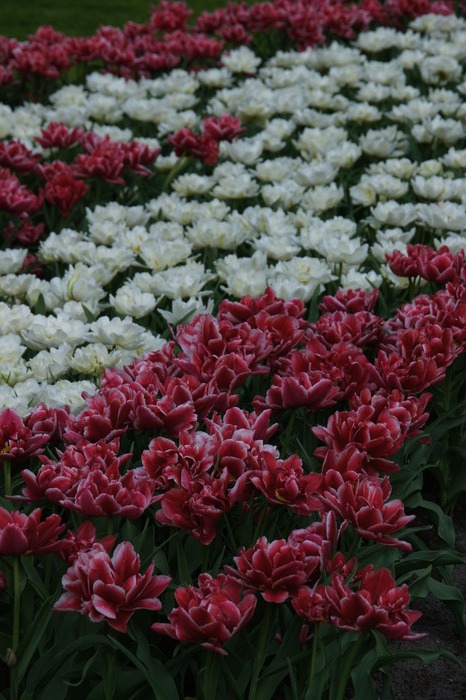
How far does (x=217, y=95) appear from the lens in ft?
19.3

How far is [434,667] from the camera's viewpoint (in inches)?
99.8

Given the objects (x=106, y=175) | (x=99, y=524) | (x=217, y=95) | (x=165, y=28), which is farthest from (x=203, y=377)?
(x=165, y=28)

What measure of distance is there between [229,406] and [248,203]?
2.10 metres

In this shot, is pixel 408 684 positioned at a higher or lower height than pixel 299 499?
lower

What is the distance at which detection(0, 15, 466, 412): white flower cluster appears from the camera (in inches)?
123

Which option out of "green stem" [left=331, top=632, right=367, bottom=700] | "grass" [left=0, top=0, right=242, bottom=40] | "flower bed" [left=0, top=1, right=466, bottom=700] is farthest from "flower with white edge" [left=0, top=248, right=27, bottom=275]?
"grass" [left=0, top=0, right=242, bottom=40]

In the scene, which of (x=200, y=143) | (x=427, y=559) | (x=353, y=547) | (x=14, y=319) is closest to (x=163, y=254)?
(x=14, y=319)

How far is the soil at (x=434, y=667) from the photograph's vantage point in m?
2.45

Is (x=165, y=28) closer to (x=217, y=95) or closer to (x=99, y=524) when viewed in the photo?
(x=217, y=95)

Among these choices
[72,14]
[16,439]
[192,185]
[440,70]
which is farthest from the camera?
[72,14]

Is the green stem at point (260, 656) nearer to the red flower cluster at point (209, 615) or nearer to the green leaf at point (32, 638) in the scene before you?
the red flower cluster at point (209, 615)

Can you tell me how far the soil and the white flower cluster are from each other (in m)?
1.03

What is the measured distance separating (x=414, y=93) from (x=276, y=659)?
4.16 meters

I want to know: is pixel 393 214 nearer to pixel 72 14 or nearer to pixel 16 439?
pixel 16 439
